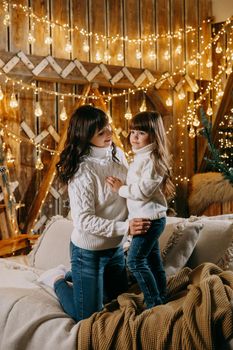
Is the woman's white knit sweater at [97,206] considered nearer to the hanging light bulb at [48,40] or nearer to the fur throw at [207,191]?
the hanging light bulb at [48,40]

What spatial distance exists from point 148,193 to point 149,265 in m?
0.31

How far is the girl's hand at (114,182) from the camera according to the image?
7.50 ft

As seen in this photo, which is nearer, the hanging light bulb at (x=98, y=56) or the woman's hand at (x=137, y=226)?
the woman's hand at (x=137, y=226)

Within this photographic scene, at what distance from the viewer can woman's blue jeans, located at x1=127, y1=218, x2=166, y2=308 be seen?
2.23m

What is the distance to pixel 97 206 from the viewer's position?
2.31m

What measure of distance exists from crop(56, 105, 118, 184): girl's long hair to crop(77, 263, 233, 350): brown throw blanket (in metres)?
0.58

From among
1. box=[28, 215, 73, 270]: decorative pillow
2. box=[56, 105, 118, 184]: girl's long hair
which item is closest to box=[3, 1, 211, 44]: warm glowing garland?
box=[28, 215, 73, 270]: decorative pillow

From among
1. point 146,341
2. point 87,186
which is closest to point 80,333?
point 146,341

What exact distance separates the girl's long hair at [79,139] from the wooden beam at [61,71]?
245 cm

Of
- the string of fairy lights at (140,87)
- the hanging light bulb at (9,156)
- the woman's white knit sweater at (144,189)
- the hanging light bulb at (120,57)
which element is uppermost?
the hanging light bulb at (120,57)

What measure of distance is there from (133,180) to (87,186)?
0.62 ft

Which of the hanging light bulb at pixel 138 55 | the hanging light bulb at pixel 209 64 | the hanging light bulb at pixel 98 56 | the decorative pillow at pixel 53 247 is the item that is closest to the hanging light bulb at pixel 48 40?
the hanging light bulb at pixel 98 56

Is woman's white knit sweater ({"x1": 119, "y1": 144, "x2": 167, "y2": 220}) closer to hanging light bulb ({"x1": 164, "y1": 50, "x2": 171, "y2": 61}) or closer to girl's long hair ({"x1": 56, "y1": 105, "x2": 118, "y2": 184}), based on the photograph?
girl's long hair ({"x1": 56, "y1": 105, "x2": 118, "y2": 184})

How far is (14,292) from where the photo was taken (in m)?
2.35
